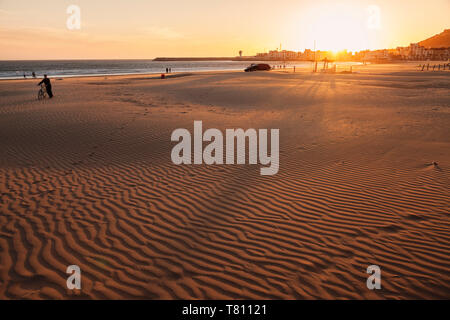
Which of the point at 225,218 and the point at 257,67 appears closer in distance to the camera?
the point at 225,218

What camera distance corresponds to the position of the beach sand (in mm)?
3369

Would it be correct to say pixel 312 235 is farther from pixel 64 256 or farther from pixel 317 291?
pixel 64 256

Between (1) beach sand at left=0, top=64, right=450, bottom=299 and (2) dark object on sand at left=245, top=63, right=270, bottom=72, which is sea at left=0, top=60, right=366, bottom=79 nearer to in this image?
(2) dark object on sand at left=245, top=63, right=270, bottom=72

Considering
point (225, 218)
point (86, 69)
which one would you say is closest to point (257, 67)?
point (225, 218)

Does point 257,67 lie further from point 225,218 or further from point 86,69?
point 86,69

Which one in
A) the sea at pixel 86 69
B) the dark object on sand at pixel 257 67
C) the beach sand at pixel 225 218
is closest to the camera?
the beach sand at pixel 225 218

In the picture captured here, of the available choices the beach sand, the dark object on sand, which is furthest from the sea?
the beach sand

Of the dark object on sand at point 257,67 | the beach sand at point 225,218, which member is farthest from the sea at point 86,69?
the beach sand at point 225,218

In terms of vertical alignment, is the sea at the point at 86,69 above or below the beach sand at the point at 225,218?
above

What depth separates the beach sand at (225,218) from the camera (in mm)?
3369

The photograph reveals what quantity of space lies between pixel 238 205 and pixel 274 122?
7778 millimetres

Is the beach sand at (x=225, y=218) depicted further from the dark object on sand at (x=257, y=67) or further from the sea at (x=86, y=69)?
the sea at (x=86, y=69)

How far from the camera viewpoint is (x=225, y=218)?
4.79 meters

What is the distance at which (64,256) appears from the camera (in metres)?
3.79
